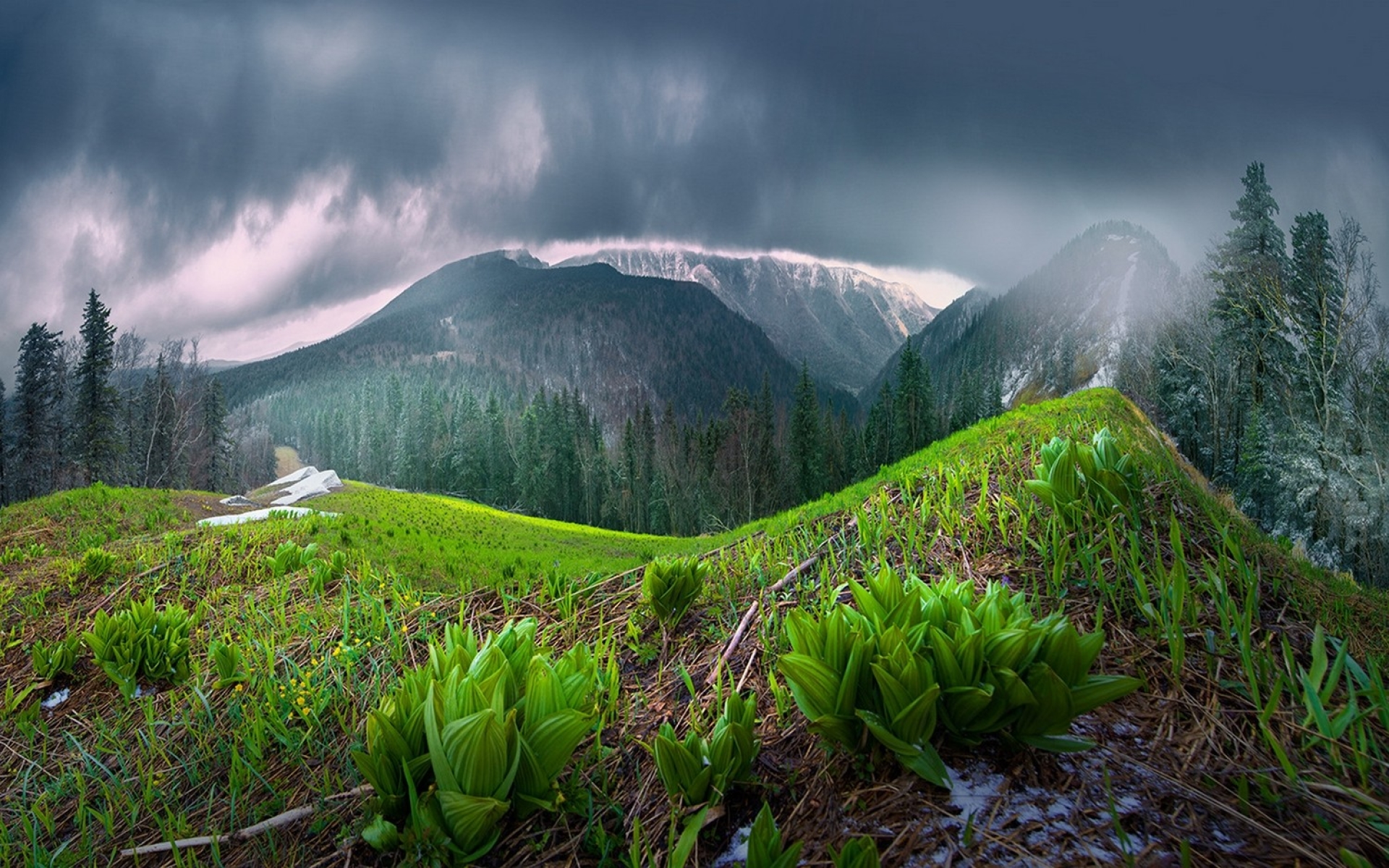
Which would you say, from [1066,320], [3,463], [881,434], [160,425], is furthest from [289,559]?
[1066,320]

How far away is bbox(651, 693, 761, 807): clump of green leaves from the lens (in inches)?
58.9

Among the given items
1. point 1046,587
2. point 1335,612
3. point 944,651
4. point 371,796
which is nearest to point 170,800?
point 371,796

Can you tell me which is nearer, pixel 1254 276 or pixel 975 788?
pixel 975 788

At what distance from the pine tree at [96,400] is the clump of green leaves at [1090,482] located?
49503mm

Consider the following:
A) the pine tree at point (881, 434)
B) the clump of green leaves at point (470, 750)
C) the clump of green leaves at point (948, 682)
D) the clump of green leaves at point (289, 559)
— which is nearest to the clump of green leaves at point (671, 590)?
the clump of green leaves at point (470, 750)

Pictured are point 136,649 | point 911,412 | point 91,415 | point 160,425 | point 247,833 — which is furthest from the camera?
point 911,412

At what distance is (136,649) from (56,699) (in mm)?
623

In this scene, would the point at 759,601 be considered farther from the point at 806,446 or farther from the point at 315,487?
the point at 806,446

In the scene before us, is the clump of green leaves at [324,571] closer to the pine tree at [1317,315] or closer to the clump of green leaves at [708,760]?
the clump of green leaves at [708,760]

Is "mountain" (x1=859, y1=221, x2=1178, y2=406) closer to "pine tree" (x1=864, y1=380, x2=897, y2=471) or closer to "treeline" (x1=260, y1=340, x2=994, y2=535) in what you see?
"pine tree" (x1=864, y1=380, x2=897, y2=471)

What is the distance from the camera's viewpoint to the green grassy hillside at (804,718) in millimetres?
1400

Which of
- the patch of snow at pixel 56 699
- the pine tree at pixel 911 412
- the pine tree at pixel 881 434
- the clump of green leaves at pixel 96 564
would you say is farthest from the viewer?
the pine tree at pixel 881 434

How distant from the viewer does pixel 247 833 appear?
1731 mm

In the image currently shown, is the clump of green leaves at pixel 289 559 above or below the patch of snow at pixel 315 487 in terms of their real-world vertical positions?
above
